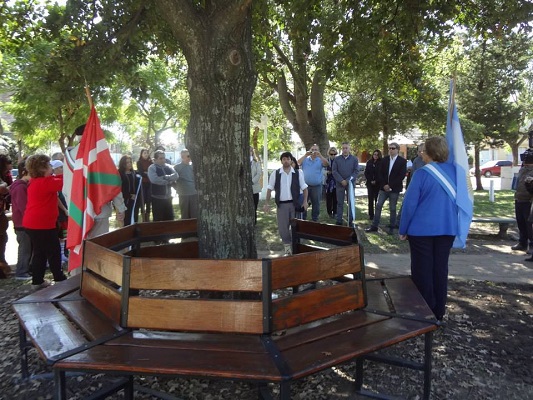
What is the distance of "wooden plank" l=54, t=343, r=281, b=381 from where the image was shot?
2391 mm

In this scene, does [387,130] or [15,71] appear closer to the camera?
[15,71]

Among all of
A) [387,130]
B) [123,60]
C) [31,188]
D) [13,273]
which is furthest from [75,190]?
[387,130]

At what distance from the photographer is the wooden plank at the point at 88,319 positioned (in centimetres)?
297

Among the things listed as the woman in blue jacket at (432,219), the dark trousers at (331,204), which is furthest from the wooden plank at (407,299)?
the dark trousers at (331,204)

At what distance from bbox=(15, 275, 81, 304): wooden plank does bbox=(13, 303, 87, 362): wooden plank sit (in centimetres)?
13

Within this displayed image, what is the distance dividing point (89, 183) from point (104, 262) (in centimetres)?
223

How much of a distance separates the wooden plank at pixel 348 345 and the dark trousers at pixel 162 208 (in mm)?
6814

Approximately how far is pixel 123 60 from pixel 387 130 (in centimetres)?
1846

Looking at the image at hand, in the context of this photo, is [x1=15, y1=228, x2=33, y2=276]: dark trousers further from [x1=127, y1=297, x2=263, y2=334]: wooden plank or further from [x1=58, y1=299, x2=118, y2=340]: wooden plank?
[x1=127, y1=297, x2=263, y2=334]: wooden plank

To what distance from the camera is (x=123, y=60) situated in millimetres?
6762

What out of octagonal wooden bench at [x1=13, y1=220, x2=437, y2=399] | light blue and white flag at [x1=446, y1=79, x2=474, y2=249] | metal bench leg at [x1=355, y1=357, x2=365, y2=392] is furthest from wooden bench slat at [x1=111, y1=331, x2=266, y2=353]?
light blue and white flag at [x1=446, y1=79, x2=474, y2=249]

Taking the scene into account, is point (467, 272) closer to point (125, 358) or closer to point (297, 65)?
point (125, 358)

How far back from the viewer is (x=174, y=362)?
2.51 m

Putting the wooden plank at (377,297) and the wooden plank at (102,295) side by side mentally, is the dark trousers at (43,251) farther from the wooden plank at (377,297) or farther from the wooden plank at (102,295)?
the wooden plank at (377,297)
